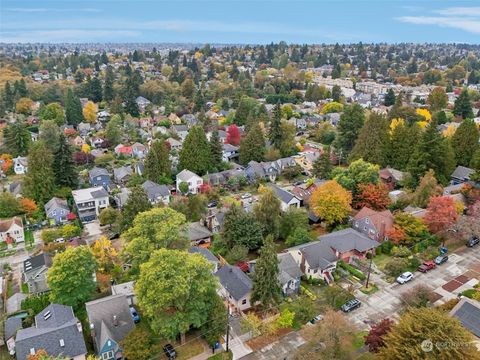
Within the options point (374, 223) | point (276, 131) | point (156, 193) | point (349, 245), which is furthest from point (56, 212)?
point (276, 131)

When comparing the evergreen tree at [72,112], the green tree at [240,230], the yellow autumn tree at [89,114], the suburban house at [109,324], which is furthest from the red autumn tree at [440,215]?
the yellow autumn tree at [89,114]

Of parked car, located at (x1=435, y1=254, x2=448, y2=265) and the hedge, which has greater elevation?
parked car, located at (x1=435, y1=254, x2=448, y2=265)

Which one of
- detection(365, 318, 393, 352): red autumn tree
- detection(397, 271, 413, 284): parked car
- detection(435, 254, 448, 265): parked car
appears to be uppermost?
detection(365, 318, 393, 352): red autumn tree

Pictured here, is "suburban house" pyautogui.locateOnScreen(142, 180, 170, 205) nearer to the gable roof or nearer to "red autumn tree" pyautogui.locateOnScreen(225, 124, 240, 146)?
the gable roof

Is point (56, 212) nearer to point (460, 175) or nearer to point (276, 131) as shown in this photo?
point (276, 131)

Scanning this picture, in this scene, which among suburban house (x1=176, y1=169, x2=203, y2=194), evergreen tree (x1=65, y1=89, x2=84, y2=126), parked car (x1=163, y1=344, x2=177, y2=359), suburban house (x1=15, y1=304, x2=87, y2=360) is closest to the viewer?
suburban house (x1=15, y1=304, x2=87, y2=360)

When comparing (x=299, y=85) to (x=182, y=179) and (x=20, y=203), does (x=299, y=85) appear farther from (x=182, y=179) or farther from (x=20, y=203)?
(x=20, y=203)

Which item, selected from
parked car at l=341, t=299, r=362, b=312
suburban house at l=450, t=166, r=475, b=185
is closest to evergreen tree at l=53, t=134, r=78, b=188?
parked car at l=341, t=299, r=362, b=312

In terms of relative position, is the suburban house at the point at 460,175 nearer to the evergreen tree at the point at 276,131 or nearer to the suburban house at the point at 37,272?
the evergreen tree at the point at 276,131

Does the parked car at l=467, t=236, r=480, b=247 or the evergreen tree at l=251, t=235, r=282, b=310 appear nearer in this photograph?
the evergreen tree at l=251, t=235, r=282, b=310
